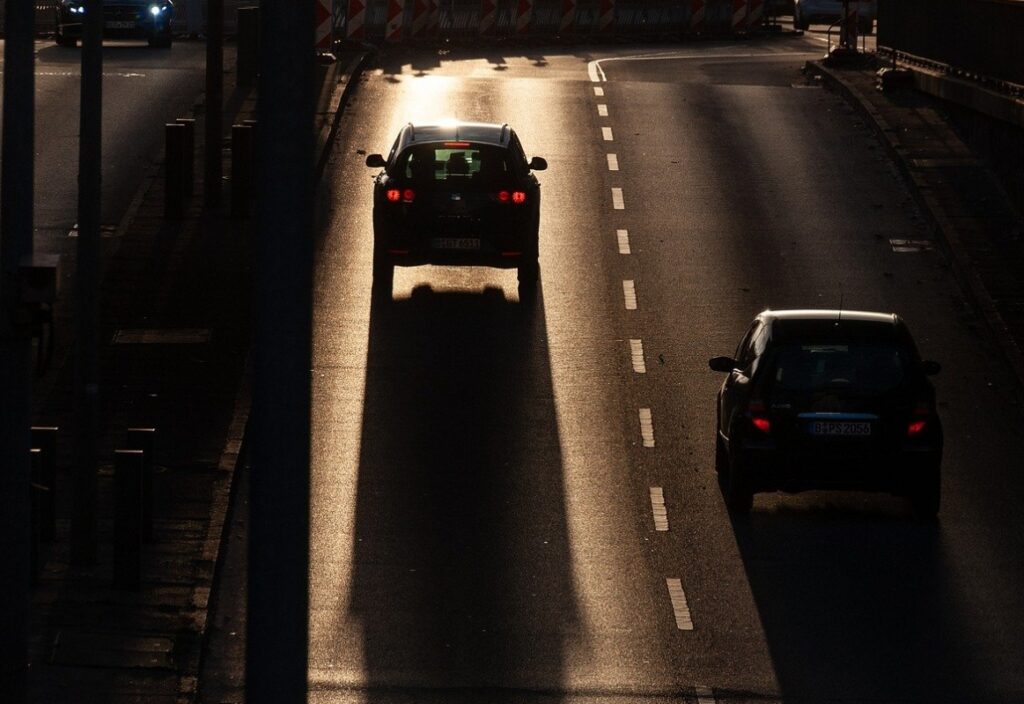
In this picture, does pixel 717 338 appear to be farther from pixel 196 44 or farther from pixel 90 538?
pixel 196 44

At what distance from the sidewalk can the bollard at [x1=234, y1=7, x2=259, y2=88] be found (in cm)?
480

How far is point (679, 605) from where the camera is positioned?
1352 centimetres

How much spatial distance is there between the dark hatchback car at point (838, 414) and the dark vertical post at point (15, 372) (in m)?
7.18

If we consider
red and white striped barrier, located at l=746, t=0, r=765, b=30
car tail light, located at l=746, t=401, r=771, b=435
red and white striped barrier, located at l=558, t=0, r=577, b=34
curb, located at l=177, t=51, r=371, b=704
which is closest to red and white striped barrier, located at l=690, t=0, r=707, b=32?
red and white striped barrier, located at l=746, t=0, r=765, b=30

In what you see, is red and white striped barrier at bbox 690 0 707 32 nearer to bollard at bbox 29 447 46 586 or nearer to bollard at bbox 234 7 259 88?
bollard at bbox 234 7 259 88

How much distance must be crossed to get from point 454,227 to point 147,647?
1110 centimetres

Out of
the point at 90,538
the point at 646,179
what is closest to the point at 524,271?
the point at 646,179

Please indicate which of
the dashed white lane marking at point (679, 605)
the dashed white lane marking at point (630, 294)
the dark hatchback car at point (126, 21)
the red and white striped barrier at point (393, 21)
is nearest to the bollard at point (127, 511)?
the dashed white lane marking at point (679, 605)

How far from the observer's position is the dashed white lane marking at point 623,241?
82.1 ft

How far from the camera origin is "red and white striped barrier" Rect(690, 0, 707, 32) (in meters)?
51.7

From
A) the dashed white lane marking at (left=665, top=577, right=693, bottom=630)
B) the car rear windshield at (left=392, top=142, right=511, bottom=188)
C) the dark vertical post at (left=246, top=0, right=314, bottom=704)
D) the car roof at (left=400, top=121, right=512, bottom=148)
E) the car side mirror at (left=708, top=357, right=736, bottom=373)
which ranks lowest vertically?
the dashed white lane marking at (left=665, top=577, right=693, bottom=630)

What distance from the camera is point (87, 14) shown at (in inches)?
489

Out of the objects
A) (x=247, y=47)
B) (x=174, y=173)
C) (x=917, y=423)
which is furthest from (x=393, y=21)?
(x=917, y=423)

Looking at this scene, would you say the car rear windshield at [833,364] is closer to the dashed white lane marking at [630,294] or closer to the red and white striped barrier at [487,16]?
the dashed white lane marking at [630,294]
